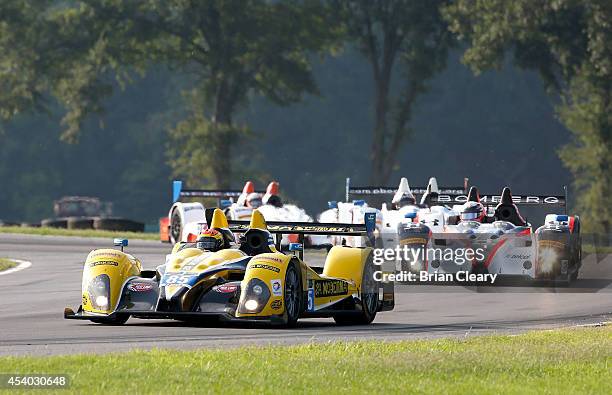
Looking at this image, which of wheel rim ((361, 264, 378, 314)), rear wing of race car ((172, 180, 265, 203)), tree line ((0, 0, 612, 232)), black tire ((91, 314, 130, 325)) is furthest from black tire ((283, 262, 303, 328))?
tree line ((0, 0, 612, 232))

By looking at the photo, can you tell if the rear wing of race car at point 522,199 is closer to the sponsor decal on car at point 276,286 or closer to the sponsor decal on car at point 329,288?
the sponsor decal on car at point 329,288

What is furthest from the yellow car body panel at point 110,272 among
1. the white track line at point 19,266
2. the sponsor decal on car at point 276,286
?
the white track line at point 19,266

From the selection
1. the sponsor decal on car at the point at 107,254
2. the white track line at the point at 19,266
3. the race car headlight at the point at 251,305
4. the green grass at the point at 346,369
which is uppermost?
the sponsor decal on car at the point at 107,254

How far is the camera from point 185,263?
16359mm

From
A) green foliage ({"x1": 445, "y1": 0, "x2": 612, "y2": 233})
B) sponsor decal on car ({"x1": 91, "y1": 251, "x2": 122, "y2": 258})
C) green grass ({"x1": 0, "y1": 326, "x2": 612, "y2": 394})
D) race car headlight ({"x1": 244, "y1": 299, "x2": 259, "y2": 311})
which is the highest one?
green foliage ({"x1": 445, "y1": 0, "x2": 612, "y2": 233})

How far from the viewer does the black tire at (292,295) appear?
1620 cm

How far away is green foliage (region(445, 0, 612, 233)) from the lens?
52.0 meters

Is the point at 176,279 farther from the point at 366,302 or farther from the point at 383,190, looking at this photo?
the point at 383,190

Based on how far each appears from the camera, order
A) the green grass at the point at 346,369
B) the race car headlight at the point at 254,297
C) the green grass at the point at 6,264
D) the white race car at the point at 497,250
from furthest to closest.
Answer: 1. the green grass at the point at 6,264
2. the white race car at the point at 497,250
3. the race car headlight at the point at 254,297
4. the green grass at the point at 346,369

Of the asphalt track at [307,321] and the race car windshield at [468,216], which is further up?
the race car windshield at [468,216]

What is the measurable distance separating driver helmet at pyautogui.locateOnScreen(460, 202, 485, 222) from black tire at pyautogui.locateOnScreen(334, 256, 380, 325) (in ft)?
28.1

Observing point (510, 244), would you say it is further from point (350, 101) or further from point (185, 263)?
point (350, 101)

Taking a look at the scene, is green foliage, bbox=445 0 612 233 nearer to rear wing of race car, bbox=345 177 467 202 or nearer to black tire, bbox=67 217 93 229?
black tire, bbox=67 217 93 229

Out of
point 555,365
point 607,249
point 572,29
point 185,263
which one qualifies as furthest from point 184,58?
point 555,365
